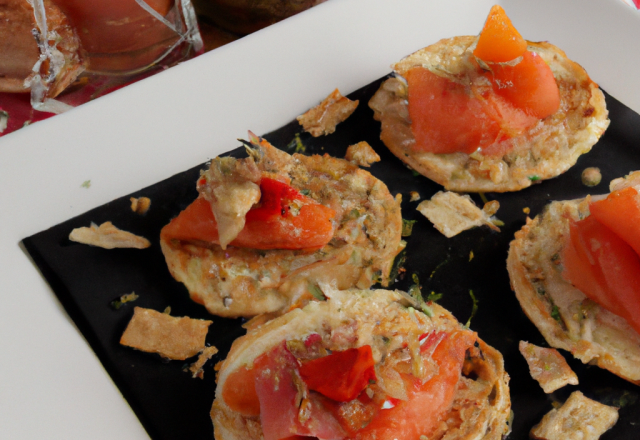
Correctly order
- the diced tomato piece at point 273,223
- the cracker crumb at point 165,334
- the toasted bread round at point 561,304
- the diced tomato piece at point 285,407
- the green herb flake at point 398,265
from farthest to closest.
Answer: the green herb flake at point 398,265
the toasted bread round at point 561,304
the cracker crumb at point 165,334
the diced tomato piece at point 273,223
the diced tomato piece at point 285,407

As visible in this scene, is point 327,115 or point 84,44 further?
point 327,115

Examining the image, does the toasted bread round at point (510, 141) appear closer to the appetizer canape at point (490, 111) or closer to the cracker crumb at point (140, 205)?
the appetizer canape at point (490, 111)

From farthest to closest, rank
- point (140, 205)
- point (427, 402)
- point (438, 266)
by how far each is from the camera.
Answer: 1. point (438, 266)
2. point (140, 205)
3. point (427, 402)

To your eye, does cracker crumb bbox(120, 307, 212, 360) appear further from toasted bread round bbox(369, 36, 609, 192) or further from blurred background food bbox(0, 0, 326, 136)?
toasted bread round bbox(369, 36, 609, 192)

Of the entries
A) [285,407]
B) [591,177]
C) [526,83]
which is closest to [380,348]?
[285,407]

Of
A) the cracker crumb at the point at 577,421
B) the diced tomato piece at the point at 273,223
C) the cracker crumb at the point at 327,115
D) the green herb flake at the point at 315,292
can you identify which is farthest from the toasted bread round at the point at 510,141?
the cracker crumb at the point at 577,421

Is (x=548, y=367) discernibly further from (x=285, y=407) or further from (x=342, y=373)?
(x=285, y=407)
